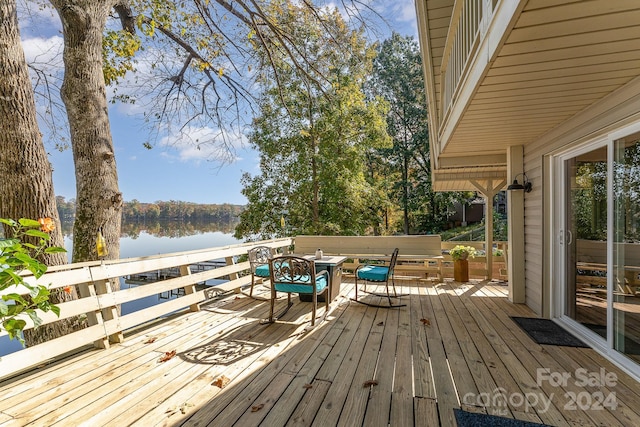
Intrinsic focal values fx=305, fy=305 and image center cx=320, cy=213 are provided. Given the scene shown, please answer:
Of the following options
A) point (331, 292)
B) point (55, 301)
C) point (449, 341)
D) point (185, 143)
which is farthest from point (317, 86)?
point (55, 301)

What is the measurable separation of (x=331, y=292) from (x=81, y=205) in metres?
3.46

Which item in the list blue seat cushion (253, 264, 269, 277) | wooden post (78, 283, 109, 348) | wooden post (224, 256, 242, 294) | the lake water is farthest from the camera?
the lake water

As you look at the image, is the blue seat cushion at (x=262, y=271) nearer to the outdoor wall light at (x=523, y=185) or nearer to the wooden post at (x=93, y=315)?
the wooden post at (x=93, y=315)

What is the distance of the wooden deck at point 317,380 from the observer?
1.95 m

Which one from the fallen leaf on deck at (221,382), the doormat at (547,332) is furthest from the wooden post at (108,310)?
the doormat at (547,332)

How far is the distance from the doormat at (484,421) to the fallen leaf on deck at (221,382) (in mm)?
1639

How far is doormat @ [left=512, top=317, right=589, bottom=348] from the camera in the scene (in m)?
3.10

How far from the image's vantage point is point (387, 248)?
6.32 m

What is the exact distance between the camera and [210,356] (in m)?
2.83

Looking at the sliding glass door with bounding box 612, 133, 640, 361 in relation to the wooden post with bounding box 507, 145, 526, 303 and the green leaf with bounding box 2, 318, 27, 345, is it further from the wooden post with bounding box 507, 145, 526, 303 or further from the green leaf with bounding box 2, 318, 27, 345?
the green leaf with bounding box 2, 318, 27, 345

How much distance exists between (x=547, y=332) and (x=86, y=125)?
591 cm

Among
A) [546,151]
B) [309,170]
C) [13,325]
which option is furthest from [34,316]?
[309,170]

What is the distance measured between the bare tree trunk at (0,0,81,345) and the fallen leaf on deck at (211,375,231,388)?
6.91 feet

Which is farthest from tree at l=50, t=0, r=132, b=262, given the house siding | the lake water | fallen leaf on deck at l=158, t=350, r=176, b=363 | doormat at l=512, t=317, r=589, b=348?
the house siding
